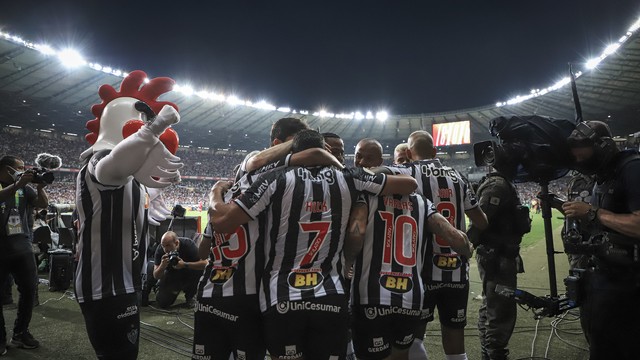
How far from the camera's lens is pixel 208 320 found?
7.00 ft

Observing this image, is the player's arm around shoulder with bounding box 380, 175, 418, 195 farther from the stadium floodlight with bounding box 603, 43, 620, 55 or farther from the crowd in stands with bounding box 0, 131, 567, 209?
the stadium floodlight with bounding box 603, 43, 620, 55

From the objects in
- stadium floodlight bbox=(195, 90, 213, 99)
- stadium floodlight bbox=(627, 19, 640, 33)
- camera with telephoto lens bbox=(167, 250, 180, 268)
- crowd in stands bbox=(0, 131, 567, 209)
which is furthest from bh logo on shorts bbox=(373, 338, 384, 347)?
stadium floodlight bbox=(195, 90, 213, 99)

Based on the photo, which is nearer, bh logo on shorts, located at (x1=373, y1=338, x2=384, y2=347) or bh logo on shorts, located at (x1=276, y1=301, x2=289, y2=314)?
bh logo on shorts, located at (x1=276, y1=301, x2=289, y2=314)

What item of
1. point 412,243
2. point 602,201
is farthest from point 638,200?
point 412,243

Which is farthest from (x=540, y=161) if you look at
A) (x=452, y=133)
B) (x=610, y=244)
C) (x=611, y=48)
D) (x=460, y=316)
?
(x=452, y=133)

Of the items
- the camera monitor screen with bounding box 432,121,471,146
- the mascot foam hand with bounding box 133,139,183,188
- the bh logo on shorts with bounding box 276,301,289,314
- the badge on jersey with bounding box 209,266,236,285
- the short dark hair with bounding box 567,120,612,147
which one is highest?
the camera monitor screen with bounding box 432,121,471,146

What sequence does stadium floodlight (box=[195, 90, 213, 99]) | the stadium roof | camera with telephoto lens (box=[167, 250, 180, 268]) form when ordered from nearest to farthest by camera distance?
camera with telephoto lens (box=[167, 250, 180, 268])
the stadium roof
stadium floodlight (box=[195, 90, 213, 99])

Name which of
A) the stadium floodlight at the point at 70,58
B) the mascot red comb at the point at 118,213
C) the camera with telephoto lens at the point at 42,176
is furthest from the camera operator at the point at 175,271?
the stadium floodlight at the point at 70,58

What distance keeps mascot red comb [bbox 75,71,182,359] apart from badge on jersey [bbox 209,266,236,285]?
597 mm

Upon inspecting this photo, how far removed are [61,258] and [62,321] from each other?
7.80 feet

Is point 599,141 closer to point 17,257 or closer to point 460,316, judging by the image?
point 460,316

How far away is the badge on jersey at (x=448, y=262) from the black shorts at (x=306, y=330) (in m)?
1.35

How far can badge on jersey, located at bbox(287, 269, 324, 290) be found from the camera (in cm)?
195

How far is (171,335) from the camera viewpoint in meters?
4.72
